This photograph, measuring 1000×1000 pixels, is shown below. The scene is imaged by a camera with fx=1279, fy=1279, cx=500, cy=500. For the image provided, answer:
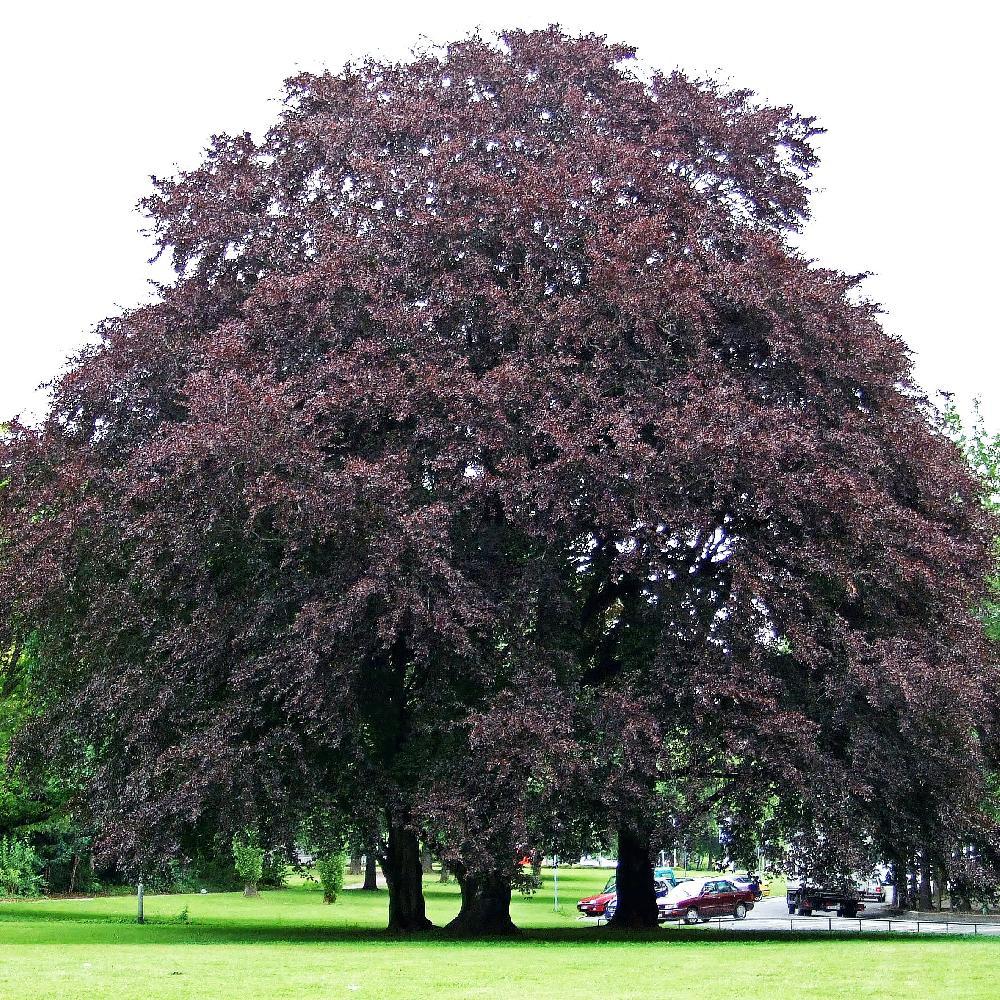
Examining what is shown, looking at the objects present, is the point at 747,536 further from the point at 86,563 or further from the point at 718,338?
the point at 86,563

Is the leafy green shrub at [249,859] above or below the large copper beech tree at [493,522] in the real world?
below

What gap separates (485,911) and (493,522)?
27.4ft

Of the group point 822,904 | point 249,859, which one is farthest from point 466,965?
point 822,904

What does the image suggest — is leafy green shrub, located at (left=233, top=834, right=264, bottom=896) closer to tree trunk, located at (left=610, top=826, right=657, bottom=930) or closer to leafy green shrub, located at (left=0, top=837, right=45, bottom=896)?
A: leafy green shrub, located at (left=0, top=837, right=45, bottom=896)

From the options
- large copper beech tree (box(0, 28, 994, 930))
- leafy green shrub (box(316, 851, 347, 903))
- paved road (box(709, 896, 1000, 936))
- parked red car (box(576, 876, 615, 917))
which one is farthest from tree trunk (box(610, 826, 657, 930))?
leafy green shrub (box(316, 851, 347, 903))

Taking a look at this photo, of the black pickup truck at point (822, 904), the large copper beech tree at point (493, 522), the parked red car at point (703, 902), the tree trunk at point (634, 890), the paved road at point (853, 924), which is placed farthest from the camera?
the black pickup truck at point (822, 904)

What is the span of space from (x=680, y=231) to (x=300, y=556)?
10.5 metres

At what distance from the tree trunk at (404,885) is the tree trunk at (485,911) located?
1569mm


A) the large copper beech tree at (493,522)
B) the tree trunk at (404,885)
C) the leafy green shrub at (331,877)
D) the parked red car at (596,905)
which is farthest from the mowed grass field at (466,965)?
the leafy green shrub at (331,877)

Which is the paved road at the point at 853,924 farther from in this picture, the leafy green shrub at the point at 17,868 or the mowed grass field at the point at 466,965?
the leafy green shrub at the point at 17,868

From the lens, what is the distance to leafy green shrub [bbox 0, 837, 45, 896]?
147 feet

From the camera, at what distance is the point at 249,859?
134 feet

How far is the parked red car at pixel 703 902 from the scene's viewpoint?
4416 cm

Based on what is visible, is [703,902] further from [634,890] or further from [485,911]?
[485,911]
